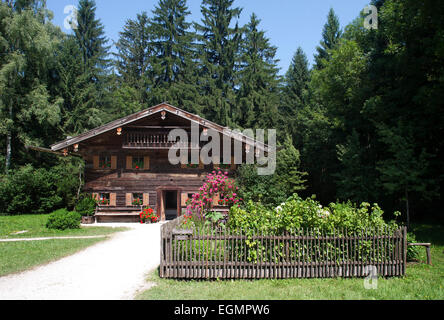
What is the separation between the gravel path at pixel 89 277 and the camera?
6055 mm

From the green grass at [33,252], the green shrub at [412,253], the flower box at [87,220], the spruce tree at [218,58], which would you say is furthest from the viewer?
the spruce tree at [218,58]

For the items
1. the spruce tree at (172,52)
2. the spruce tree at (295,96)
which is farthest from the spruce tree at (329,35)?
the spruce tree at (172,52)

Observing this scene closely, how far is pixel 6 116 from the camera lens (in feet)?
91.0

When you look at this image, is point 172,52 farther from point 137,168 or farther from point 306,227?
point 306,227

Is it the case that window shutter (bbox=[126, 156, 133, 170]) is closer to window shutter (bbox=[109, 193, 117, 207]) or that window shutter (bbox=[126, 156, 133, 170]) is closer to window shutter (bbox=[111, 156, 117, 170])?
window shutter (bbox=[111, 156, 117, 170])

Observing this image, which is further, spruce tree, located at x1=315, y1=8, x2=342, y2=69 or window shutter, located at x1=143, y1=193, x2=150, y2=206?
spruce tree, located at x1=315, y1=8, x2=342, y2=69

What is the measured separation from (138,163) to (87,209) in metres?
4.32

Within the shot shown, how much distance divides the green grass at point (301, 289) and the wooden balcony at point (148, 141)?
39.5 ft

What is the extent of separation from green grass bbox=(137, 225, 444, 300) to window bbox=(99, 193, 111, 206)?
1359cm

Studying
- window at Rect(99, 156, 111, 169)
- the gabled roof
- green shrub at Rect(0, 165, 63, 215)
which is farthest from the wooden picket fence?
green shrub at Rect(0, 165, 63, 215)

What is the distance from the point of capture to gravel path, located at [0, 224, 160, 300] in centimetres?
605

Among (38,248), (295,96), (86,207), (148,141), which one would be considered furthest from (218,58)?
(38,248)

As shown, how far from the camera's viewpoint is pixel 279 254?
7211 millimetres

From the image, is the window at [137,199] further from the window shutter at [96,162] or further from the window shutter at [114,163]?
the window shutter at [96,162]
